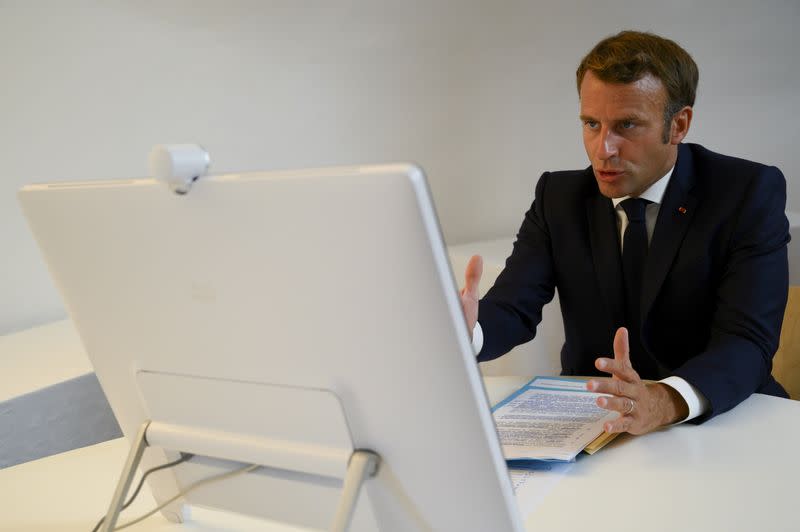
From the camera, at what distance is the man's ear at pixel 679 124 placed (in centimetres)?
Answer: 193

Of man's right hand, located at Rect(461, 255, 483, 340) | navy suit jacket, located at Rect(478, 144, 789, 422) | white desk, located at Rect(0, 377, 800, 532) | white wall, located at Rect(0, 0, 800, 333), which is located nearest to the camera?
white desk, located at Rect(0, 377, 800, 532)

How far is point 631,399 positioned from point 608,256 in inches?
25.7

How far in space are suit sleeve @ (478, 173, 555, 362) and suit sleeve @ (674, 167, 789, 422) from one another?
0.45 m

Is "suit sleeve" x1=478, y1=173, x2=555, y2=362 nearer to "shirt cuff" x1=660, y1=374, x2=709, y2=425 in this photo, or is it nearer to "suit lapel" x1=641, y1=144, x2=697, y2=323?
"suit lapel" x1=641, y1=144, x2=697, y2=323

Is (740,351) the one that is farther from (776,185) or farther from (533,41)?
(533,41)

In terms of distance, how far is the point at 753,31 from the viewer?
144 inches

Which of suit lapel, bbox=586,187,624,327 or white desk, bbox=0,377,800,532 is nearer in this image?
white desk, bbox=0,377,800,532

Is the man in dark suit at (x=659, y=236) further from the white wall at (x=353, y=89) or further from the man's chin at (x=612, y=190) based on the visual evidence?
the white wall at (x=353, y=89)

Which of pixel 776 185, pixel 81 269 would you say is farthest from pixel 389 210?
pixel 776 185

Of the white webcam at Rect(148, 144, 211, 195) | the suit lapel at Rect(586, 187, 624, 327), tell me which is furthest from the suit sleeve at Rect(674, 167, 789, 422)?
the white webcam at Rect(148, 144, 211, 195)

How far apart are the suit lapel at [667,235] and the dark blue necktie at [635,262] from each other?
0.10 feet

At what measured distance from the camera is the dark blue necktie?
6.29 ft

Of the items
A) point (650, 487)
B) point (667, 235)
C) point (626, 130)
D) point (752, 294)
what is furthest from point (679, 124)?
point (650, 487)

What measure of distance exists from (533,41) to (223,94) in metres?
1.44
